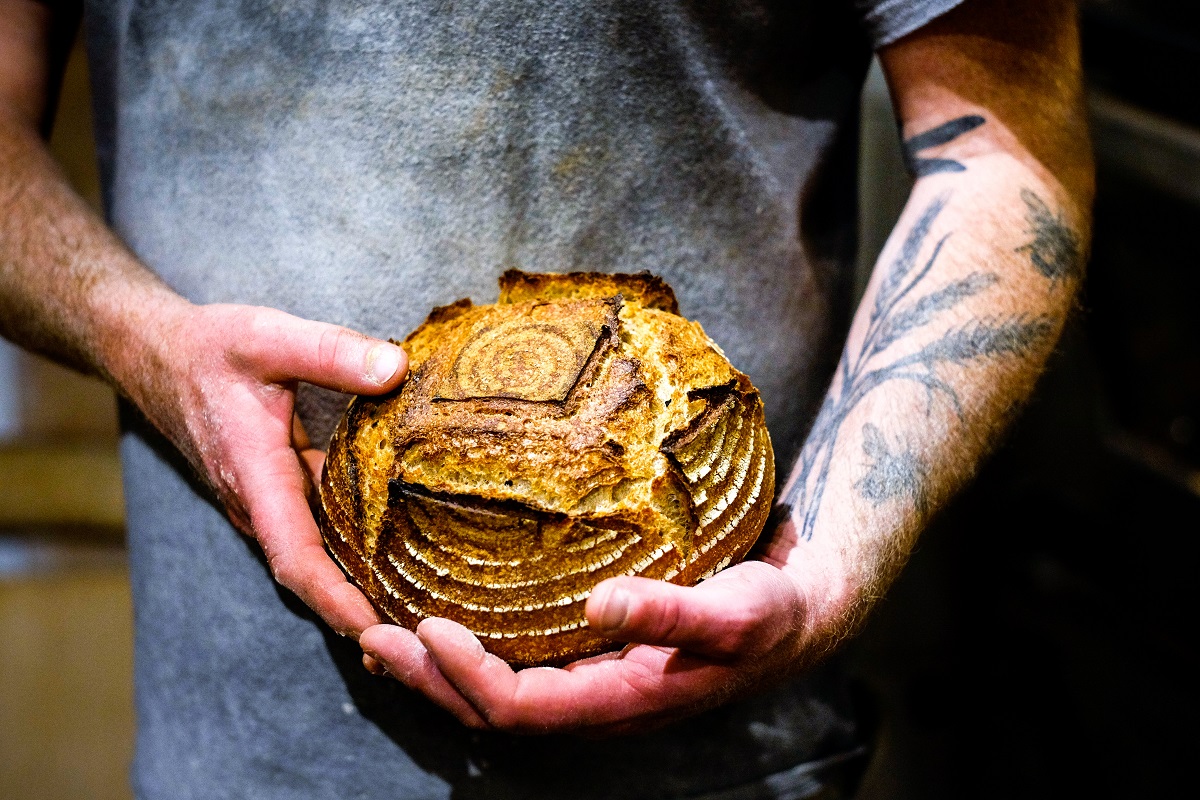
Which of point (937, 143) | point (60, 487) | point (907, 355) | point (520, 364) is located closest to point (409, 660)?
point (520, 364)

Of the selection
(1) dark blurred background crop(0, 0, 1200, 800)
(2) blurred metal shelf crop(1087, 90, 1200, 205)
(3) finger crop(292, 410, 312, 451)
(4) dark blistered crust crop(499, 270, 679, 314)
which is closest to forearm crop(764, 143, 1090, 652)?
(4) dark blistered crust crop(499, 270, 679, 314)

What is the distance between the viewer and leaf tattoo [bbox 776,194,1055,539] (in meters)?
1.13

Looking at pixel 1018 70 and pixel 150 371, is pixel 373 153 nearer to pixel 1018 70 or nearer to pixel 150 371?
pixel 150 371

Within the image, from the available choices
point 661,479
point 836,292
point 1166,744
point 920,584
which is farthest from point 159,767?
point 1166,744

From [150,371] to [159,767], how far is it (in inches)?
27.4

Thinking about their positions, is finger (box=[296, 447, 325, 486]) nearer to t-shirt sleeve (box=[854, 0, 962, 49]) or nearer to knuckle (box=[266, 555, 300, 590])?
knuckle (box=[266, 555, 300, 590])

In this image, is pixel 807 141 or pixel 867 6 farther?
pixel 807 141

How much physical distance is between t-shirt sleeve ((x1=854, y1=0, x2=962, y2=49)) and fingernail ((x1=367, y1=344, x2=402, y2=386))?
0.83 meters

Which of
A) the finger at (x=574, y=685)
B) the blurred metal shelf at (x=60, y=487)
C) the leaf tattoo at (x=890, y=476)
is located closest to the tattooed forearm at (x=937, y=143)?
the leaf tattoo at (x=890, y=476)

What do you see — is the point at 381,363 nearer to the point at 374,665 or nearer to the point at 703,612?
the point at 374,665

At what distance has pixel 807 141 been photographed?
→ 134cm

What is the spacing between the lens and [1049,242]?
1214 millimetres

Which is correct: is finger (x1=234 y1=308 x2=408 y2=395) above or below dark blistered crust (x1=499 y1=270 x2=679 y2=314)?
above

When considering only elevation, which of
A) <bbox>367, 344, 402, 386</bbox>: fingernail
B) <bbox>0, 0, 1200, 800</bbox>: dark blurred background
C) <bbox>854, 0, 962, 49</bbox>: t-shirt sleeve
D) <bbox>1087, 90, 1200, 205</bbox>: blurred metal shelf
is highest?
<bbox>854, 0, 962, 49</bbox>: t-shirt sleeve
